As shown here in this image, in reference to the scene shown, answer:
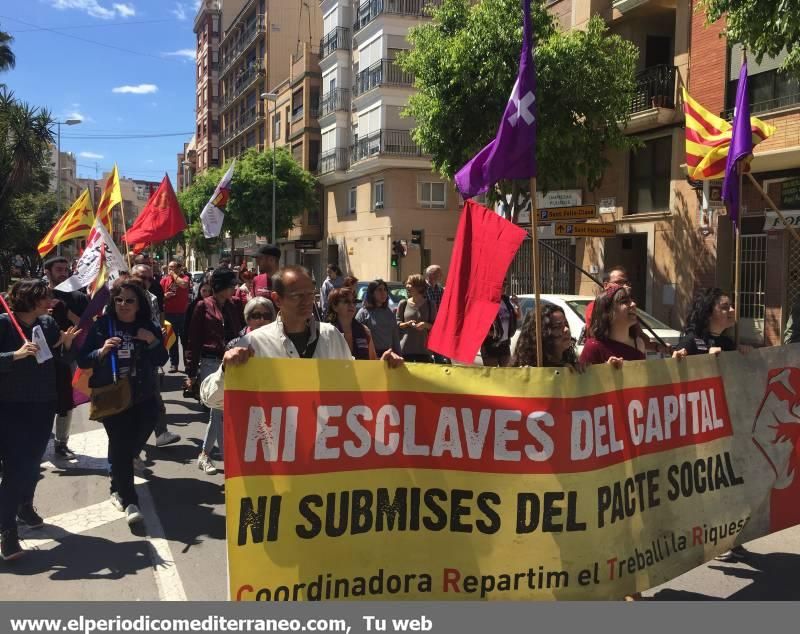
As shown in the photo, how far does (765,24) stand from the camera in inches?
314

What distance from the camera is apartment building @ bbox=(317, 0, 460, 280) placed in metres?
32.2

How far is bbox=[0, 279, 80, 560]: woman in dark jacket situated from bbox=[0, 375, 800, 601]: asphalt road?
0.37m

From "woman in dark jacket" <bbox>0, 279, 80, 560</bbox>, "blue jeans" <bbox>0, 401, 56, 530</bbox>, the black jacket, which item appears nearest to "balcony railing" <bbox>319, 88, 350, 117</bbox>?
the black jacket

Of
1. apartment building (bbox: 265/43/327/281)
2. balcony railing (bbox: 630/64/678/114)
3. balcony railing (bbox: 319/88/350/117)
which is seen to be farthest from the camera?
apartment building (bbox: 265/43/327/281)

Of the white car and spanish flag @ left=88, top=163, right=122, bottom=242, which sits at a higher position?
spanish flag @ left=88, top=163, right=122, bottom=242

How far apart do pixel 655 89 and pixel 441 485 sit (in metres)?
17.2

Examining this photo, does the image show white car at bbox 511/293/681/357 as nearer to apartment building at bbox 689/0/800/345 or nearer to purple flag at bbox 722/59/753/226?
purple flag at bbox 722/59/753/226

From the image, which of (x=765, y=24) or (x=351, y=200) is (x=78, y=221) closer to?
(x=765, y=24)

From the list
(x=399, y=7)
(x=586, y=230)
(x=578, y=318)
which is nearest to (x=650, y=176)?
(x=586, y=230)

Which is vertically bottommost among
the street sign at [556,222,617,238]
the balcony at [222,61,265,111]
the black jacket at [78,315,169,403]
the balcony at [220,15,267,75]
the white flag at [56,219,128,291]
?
the black jacket at [78,315,169,403]

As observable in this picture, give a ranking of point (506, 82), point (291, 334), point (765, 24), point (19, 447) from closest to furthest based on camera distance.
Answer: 1. point (291, 334)
2. point (19, 447)
3. point (765, 24)
4. point (506, 82)

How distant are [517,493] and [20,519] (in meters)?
3.76

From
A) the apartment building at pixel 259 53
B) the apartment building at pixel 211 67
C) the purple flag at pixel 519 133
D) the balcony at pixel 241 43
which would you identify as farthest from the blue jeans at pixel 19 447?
the apartment building at pixel 211 67

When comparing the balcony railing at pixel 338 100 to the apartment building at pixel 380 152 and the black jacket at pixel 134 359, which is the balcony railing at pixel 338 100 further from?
the black jacket at pixel 134 359
